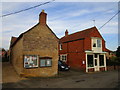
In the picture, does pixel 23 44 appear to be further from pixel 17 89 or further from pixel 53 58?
pixel 17 89

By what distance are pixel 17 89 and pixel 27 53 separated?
21.1ft

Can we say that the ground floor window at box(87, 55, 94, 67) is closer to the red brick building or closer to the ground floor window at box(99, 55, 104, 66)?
the red brick building

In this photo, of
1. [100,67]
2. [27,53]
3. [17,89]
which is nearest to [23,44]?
[27,53]

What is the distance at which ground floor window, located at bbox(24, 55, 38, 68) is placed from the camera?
51.2 feet

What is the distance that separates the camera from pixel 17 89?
9.96 metres

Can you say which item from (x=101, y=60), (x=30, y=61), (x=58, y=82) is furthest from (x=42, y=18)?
(x=101, y=60)

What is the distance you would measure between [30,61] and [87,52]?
11655mm

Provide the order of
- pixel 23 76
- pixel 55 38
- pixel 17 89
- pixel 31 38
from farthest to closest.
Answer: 1. pixel 55 38
2. pixel 31 38
3. pixel 23 76
4. pixel 17 89

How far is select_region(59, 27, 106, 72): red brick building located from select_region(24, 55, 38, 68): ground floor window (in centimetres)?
1018

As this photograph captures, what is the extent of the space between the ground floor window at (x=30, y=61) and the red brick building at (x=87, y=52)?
10177mm

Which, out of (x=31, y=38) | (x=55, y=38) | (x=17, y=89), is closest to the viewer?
(x=17, y=89)

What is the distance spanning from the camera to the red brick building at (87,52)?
23.6 metres

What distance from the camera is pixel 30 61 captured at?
628 inches

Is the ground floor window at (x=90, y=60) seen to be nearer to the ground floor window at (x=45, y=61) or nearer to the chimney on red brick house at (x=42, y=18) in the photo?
the ground floor window at (x=45, y=61)
